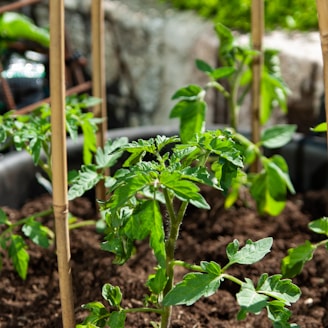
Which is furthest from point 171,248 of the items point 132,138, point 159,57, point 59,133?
point 159,57

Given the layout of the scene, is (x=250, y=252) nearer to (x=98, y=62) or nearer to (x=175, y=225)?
(x=175, y=225)

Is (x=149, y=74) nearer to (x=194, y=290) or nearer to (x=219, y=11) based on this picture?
(x=219, y=11)

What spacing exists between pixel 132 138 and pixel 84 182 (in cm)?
74

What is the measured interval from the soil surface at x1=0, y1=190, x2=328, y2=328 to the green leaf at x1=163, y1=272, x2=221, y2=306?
1.24 feet

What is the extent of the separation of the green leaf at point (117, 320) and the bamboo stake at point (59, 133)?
128mm

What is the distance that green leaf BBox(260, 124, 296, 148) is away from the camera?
74.0 inches

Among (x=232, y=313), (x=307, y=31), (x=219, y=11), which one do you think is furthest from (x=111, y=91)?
(x=232, y=313)

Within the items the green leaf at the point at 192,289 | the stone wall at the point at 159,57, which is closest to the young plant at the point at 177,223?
the green leaf at the point at 192,289

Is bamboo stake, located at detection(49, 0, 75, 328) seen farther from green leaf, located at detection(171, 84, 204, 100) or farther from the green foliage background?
the green foliage background

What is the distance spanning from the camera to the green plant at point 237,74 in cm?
172

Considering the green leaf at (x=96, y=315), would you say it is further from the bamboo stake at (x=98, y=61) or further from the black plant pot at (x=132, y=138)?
the black plant pot at (x=132, y=138)

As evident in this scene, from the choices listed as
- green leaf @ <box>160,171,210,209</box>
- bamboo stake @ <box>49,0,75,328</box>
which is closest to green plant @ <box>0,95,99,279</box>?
bamboo stake @ <box>49,0,75,328</box>

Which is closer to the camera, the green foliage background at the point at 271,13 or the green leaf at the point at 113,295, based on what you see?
the green leaf at the point at 113,295

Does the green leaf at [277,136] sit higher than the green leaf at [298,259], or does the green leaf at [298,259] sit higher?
the green leaf at [277,136]
